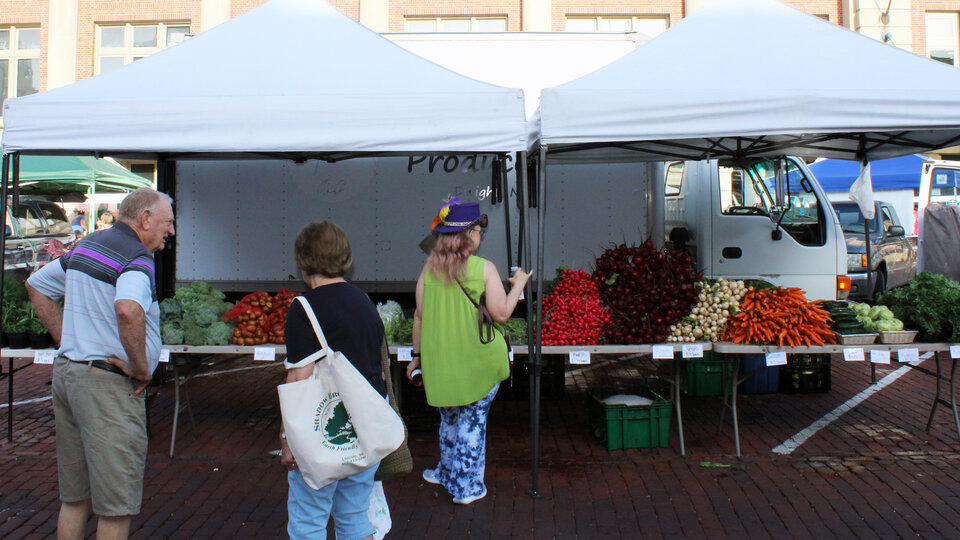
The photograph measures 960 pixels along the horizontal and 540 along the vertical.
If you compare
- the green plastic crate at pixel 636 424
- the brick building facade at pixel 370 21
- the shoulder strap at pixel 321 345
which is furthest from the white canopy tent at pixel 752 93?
the brick building facade at pixel 370 21

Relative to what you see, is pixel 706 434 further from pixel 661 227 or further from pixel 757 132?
pixel 757 132

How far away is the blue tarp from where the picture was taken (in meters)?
14.5

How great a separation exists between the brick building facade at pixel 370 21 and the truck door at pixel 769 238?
13257 millimetres

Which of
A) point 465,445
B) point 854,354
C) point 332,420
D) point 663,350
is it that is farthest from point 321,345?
point 854,354

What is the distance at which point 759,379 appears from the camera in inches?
275

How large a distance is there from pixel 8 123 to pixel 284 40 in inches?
78.0

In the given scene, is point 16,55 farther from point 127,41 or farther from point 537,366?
point 537,366

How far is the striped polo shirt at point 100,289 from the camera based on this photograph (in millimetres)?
2889

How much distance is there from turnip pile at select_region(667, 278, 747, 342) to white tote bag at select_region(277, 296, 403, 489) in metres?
2.92

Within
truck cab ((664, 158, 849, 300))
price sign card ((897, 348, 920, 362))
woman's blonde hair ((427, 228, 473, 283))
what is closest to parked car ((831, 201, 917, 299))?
truck cab ((664, 158, 849, 300))

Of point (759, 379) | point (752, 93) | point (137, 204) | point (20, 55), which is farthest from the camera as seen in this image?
point (20, 55)

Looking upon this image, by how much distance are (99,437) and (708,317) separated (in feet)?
12.8

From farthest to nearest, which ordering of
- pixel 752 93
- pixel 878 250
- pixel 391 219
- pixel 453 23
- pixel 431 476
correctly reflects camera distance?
1. pixel 453 23
2. pixel 878 250
3. pixel 391 219
4. pixel 431 476
5. pixel 752 93

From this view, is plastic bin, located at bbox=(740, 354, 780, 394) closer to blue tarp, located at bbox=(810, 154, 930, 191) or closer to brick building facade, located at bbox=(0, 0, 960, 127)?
blue tarp, located at bbox=(810, 154, 930, 191)
